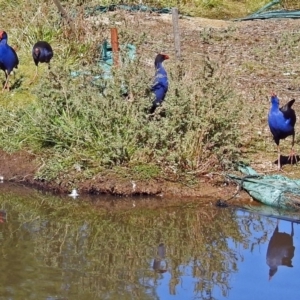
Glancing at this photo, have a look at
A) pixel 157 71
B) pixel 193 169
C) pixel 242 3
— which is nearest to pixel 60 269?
pixel 193 169

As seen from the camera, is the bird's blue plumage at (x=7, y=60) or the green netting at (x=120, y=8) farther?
the green netting at (x=120, y=8)

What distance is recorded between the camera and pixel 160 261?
21.0 feet

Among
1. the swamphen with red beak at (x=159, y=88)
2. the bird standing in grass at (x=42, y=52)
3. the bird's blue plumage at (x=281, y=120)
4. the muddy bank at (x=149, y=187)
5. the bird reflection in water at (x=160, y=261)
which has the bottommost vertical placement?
the bird reflection in water at (x=160, y=261)

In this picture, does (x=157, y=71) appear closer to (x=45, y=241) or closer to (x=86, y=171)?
(x=86, y=171)

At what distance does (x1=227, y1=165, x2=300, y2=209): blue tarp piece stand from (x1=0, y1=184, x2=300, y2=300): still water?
14.4 inches

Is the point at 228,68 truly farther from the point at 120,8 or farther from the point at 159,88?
the point at 120,8

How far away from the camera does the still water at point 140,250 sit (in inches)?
227

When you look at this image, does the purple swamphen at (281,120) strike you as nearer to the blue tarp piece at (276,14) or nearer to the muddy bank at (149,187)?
Result: the muddy bank at (149,187)

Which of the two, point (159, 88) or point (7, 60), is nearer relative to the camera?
point (159, 88)

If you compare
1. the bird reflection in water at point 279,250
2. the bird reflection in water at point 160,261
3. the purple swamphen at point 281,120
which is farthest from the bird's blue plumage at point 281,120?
the bird reflection in water at point 160,261

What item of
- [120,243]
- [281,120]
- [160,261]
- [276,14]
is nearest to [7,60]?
[281,120]

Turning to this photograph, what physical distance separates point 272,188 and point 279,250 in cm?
143

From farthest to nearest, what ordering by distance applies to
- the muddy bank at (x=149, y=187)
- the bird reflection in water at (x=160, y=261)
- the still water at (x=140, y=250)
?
the muddy bank at (x=149, y=187), the bird reflection in water at (x=160, y=261), the still water at (x=140, y=250)

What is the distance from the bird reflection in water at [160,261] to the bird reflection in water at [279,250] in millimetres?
835
